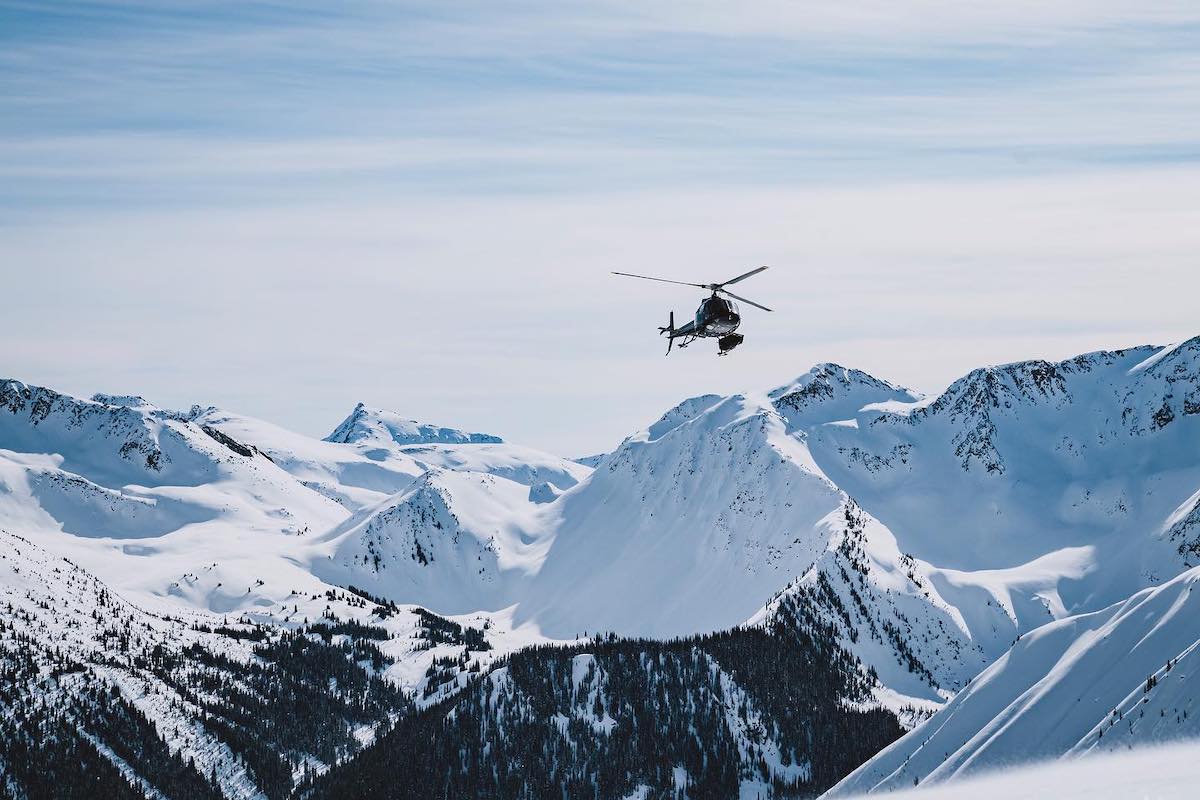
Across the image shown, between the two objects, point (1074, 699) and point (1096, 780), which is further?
point (1074, 699)

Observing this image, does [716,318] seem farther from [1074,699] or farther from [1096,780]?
[1074,699]

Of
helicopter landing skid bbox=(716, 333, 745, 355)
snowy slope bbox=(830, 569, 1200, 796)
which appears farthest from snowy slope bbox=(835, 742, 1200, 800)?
helicopter landing skid bbox=(716, 333, 745, 355)

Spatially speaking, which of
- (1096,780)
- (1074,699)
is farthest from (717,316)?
(1074,699)

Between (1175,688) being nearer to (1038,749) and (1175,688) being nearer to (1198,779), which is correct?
(1038,749)

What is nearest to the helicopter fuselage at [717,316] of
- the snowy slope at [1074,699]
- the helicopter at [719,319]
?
the helicopter at [719,319]

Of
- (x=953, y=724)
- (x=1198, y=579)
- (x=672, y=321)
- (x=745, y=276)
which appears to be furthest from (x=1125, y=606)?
(x=745, y=276)

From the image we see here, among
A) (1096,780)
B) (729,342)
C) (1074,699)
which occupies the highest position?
(729,342)

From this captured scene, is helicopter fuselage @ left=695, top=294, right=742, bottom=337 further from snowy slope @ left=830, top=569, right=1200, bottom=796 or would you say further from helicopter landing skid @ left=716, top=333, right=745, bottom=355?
snowy slope @ left=830, top=569, right=1200, bottom=796

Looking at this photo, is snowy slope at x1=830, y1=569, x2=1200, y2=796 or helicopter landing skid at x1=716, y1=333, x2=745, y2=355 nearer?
helicopter landing skid at x1=716, y1=333, x2=745, y2=355

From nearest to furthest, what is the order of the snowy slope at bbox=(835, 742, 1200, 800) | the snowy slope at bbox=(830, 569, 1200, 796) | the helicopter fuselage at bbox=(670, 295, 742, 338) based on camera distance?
the snowy slope at bbox=(835, 742, 1200, 800) < the helicopter fuselage at bbox=(670, 295, 742, 338) < the snowy slope at bbox=(830, 569, 1200, 796)
